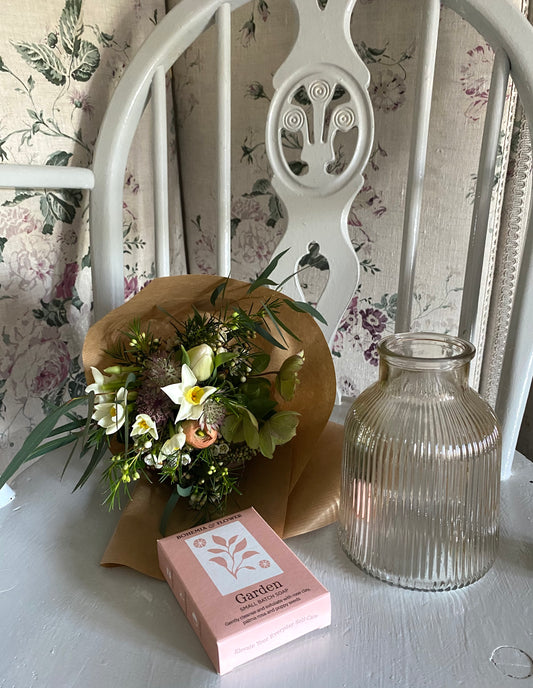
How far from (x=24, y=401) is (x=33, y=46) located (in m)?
0.46

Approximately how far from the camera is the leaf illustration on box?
0.42 m

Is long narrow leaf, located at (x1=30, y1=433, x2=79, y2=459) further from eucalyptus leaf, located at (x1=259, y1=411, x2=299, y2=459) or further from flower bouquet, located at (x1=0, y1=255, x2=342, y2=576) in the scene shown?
eucalyptus leaf, located at (x1=259, y1=411, x2=299, y2=459)

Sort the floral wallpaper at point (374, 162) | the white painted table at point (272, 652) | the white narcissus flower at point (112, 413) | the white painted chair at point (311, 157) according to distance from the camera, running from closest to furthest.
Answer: the white painted table at point (272, 652) < the white narcissus flower at point (112, 413) < the white painted chair at point (311, 157) < the floral wallpaper at point (374, 162)

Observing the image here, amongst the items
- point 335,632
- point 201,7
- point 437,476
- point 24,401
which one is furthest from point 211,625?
point 201,7

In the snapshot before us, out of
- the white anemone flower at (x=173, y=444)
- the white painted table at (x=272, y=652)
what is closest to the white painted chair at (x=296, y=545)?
the white painted table at (x=272, y=652)

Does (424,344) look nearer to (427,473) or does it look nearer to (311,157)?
(427,473)

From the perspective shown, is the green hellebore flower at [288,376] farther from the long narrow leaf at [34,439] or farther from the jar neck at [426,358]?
the long narrow leaf at [34,439]

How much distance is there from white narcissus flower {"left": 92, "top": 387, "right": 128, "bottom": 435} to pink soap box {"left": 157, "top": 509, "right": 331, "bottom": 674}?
0.33 feet

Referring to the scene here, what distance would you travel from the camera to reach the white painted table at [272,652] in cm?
37

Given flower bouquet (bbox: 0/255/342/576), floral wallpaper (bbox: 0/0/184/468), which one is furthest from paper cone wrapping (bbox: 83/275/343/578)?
floral wallpaper (bbox: 0/0/184/468)

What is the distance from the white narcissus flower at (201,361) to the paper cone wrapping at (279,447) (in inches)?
2.8

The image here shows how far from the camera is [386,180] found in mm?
812

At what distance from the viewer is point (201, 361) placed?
48cm

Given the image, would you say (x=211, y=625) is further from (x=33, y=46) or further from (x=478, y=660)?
(x=33, y=46)
